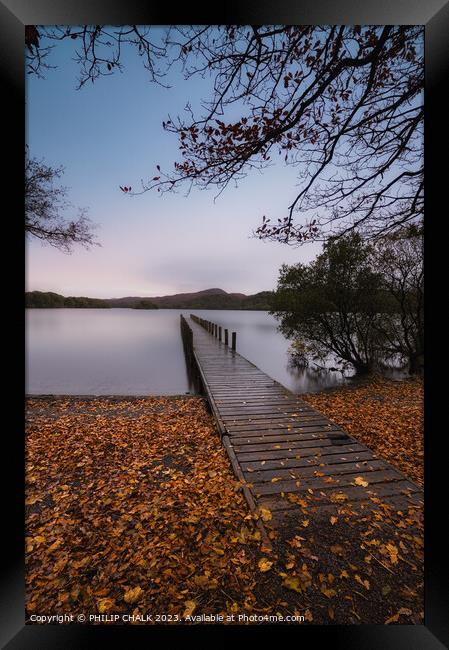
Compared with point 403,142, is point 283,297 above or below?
below

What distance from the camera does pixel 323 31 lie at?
3150mm

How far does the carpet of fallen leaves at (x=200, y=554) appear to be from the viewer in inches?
87.2

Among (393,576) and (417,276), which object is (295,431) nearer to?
(393,576)

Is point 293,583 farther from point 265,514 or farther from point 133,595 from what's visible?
point 133,595

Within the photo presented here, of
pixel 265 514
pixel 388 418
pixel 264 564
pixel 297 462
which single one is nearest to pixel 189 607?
pixel 264 564

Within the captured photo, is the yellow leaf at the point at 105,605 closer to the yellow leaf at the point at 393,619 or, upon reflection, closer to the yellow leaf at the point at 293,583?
the yellow leaf at the point at 293,583

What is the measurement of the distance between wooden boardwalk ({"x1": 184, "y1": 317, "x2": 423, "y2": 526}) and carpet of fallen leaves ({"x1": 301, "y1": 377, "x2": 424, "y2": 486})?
0.75m
